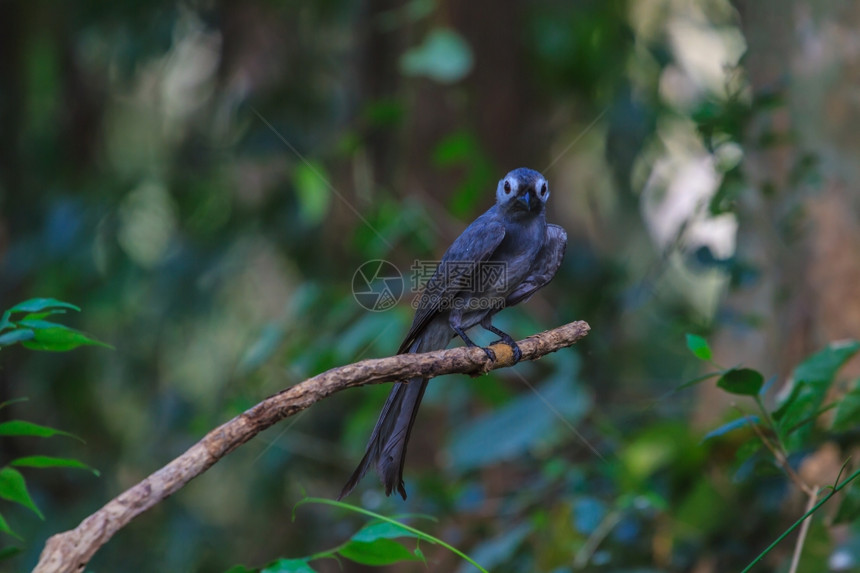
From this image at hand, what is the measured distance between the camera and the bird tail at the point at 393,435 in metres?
2.04

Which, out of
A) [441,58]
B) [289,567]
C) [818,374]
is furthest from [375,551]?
[441,58]

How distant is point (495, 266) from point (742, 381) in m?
0.89

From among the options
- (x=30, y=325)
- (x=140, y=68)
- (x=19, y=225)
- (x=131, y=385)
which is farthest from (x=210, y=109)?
(x=30, y=325)

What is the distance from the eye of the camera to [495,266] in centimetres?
269

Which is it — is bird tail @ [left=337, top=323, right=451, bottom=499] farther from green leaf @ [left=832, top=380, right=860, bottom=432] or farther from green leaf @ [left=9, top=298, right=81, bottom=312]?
green leaf @ [left=832, top=380, right=860, bottom=432]

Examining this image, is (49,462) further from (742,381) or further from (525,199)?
(742,381)

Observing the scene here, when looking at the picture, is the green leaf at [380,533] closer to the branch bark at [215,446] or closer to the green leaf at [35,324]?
the branch bark at [215,446]

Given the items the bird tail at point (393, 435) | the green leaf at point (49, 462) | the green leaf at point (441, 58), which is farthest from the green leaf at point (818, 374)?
the green leaf at point (441, 58)

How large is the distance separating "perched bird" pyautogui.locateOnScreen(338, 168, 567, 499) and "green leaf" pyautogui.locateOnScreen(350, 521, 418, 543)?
65 centimetres

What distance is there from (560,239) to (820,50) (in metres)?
2.01

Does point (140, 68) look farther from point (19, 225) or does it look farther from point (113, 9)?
point (19, 225)

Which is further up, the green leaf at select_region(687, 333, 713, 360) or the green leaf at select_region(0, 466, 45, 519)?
the green leaf at select_region(0, 466, 45, 519)

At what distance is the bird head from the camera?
2576 millimetres

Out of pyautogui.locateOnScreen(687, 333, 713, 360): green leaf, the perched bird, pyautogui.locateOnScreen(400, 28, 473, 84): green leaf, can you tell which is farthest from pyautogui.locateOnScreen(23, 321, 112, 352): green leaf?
pyautogui.locateOnScreen(400, 28, 473, 84): green leaf
